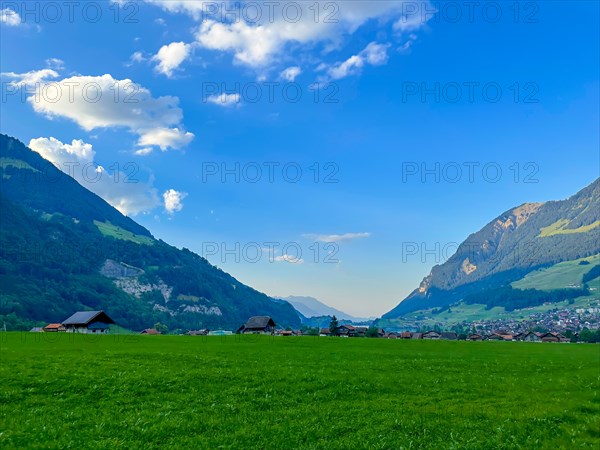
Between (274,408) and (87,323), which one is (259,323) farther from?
(274,408)

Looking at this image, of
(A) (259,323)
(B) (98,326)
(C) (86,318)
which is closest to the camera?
(C) (86,318)

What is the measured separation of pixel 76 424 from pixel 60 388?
7.09 m

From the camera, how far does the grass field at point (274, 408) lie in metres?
18.4

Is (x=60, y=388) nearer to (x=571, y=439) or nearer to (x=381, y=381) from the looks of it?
(x=381, y=381)

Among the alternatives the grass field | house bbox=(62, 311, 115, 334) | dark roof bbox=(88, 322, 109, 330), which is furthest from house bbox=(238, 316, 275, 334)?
the grass field

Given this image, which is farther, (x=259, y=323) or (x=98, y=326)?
(x=259, y=323)

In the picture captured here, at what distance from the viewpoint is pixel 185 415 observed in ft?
70.4

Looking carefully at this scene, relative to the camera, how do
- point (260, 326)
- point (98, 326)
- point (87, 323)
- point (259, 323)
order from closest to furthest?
point (87, 323)
point (98, 326)
point (260, 326)
point (259, 323)

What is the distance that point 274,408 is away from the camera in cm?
2369

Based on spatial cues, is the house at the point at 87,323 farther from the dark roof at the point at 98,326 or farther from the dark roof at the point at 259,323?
the dark roof at the point at 259,323

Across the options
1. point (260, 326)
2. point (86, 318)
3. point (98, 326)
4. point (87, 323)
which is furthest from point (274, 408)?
point (260, 326)

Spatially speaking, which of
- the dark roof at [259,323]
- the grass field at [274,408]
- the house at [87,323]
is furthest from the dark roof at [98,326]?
the grass field at [274,408]

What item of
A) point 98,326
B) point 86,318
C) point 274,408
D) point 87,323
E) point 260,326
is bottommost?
point 274,408

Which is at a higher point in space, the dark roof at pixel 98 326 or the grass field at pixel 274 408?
the dark roof at pixel 98 326
